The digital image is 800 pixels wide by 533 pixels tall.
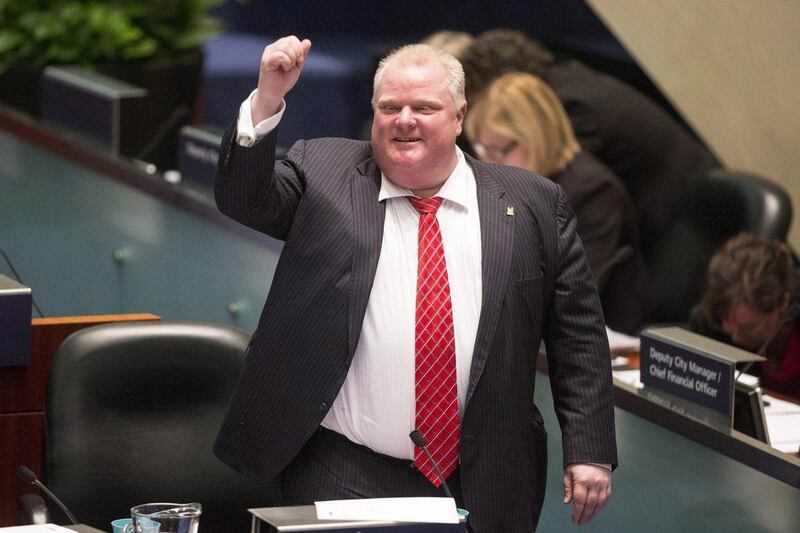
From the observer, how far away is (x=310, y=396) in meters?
2.39

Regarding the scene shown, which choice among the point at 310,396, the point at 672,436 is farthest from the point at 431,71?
the point at 672,436

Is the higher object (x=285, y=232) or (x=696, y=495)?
(x=285, y=232)

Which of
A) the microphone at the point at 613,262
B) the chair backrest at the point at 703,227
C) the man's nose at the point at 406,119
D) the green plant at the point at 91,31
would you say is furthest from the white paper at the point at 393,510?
the green plant at the point at 91,31

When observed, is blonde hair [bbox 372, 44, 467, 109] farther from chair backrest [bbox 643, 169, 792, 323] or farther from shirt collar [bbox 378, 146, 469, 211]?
chair backrest [bbox 643, 169, 792, 323]

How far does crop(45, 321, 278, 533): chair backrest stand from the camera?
2.60 m

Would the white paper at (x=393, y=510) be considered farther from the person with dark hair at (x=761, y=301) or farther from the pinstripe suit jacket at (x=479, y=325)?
the person with dark hair at (x=761, y=301)

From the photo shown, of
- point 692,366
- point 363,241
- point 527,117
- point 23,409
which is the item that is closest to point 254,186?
point 363,241

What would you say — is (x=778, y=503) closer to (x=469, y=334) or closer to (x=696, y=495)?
(x=696, y=495)

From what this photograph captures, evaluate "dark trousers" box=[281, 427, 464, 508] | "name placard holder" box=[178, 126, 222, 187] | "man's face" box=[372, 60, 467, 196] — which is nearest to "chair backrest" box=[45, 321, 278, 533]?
"dark trousers" box=[281, 427, 464, 508]

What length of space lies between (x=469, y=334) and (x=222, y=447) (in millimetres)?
471

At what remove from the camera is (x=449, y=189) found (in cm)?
249

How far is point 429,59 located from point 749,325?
4.83 feet

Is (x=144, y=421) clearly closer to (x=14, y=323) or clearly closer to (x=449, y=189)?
(x=14, y=323)

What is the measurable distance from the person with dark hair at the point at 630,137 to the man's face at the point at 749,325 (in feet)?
5.69
